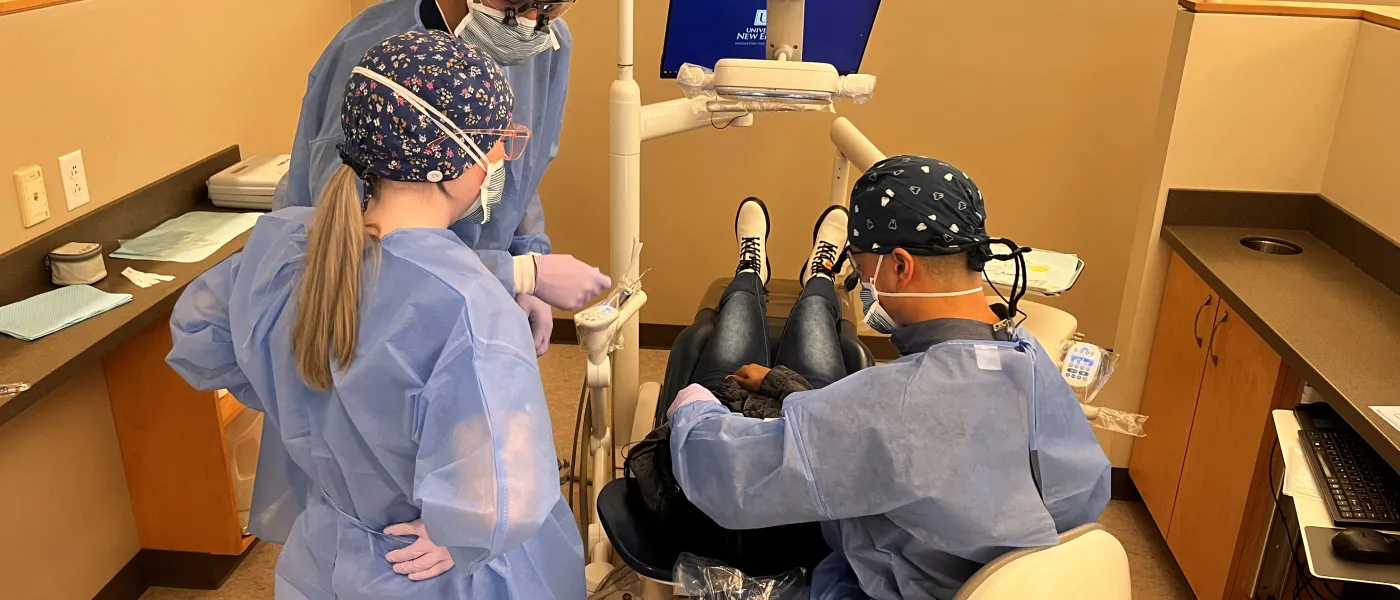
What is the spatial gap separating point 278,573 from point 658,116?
38.8 inches

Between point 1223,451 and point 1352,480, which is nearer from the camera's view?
point 1352,480

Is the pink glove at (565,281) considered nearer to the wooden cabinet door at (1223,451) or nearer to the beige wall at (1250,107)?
the wooden cabinet door at (1223,451)

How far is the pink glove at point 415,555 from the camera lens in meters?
1.24

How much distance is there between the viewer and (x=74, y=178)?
206 centimetres

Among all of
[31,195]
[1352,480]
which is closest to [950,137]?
[1352,480]

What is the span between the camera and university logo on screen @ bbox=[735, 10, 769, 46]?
1.87 meters

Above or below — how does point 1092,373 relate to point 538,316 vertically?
below

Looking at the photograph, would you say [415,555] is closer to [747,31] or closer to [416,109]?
[416,109]

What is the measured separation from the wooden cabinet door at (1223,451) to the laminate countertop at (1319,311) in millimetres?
79

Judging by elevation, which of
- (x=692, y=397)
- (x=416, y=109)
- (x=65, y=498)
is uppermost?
(x=416, y=109)

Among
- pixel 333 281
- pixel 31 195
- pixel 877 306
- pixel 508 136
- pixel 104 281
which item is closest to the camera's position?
pixel 333 281

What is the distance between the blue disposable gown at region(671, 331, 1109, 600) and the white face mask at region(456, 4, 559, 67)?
64cm

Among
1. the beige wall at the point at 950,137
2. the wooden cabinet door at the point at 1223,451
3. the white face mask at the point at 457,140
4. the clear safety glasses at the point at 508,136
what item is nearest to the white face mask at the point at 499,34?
the clear safety glasses at the point at 508,136

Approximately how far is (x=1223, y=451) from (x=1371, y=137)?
0.78m
